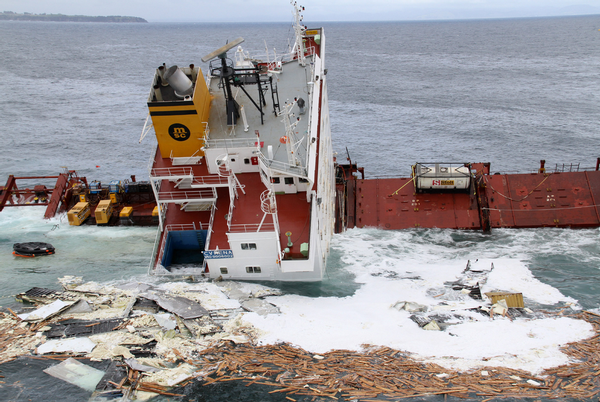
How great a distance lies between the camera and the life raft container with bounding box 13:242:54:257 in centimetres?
3108

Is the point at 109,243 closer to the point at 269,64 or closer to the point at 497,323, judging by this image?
the point at 269,64

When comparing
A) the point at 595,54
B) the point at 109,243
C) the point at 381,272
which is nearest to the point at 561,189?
the point at 381,272

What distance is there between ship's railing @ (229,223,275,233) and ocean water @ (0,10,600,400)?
3.61m

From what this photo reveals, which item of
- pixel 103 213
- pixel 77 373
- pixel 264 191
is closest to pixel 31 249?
pixel 103 213

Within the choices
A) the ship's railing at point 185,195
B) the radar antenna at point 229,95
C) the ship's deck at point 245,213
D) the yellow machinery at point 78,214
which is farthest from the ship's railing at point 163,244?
the yellow machinery at point 78,214

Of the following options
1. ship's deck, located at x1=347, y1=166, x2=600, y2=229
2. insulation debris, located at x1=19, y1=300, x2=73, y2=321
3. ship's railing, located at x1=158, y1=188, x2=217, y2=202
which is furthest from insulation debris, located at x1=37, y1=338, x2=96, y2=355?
ship's deck, located at x1=347, y1=166, x2=600, y2=229

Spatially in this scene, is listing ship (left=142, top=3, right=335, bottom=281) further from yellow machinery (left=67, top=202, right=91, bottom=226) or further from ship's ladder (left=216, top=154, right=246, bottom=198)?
yellow machinery (left=67, top=202, right=91, bottom=226)

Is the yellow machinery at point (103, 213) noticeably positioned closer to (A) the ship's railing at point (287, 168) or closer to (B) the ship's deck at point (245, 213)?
(B) the ship's deck at point (245, 213)

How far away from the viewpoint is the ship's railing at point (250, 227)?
80.2 feet

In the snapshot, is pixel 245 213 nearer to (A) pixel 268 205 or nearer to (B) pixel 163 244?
(A) pixel 268 205

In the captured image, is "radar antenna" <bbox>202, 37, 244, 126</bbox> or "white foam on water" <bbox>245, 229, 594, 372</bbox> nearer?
"white foam on water" <bbox>245, 229, 594, 372</bbox>

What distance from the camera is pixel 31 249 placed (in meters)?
31.1

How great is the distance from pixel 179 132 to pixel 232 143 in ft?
12.7

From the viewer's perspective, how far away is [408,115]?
2904 inches
